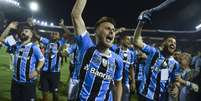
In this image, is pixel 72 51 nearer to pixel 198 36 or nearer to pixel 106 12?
pixel 198 36

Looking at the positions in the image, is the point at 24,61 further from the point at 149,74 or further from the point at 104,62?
the point at 104,62

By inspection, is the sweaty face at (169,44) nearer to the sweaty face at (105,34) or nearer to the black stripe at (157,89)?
the black stripe at (157,89)

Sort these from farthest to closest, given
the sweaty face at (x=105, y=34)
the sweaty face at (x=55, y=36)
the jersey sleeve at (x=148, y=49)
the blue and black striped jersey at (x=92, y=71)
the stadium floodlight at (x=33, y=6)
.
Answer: the stadium floodlight at (x=33, y=6) < the sweaty face at (x=55, y=36) < the jersey sleeve at (x=148, y=49) < the blue and black striped jersey at (x=92, y=71) < the sweaty face at (x=105, y=34)

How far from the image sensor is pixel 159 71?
328 inches

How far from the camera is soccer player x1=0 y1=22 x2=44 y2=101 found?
9289 millimetres

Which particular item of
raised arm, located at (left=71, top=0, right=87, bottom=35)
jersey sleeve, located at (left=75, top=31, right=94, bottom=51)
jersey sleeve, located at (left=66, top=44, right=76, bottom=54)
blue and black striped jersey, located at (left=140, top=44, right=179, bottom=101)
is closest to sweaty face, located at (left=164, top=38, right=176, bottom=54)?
blue and black striped jersey, located at (left=140, top=44, right=179, bottom=101)

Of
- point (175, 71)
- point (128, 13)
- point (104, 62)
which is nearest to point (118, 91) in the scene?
point (104, 62)

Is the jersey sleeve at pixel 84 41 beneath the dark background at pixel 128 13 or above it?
beneath

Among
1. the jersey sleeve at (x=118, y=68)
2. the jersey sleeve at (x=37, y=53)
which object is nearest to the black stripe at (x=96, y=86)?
the jersey sleeve at (x=118, y=68)

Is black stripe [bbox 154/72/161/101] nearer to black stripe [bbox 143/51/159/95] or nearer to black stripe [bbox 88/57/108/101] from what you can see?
black stripe [bbox 143/51/159/95]

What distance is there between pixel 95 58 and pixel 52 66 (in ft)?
27.4

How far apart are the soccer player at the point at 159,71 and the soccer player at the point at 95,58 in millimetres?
2731

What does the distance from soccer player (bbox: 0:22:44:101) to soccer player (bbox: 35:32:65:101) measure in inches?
140

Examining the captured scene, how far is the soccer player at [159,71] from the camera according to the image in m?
8.30
